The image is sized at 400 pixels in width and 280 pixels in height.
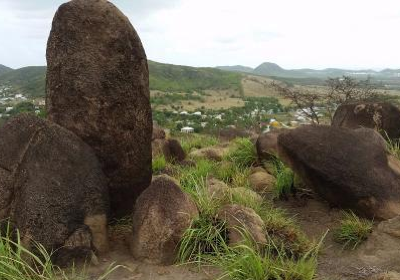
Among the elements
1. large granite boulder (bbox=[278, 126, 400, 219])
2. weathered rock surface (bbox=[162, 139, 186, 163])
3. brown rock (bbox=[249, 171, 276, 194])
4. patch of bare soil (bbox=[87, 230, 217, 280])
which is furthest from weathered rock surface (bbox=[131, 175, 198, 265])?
weathered rock surface (bbox=[162, 139, 186, 163])

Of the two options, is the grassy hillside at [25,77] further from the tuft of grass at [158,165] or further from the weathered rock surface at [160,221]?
the weathered rock surface at [160,221]

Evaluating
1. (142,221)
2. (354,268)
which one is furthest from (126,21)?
(354,268)

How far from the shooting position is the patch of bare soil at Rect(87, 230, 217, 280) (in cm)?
519

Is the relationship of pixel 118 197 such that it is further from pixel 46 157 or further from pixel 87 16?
pixel 87 16

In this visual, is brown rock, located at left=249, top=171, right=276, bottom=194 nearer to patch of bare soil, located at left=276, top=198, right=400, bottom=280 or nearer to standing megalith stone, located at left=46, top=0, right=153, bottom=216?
patch of bare soil, located at left=276, top=198, right=400, bottom=280

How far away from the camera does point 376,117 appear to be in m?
9.72

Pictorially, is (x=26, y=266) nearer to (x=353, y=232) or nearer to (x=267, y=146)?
(x=353, y=232)

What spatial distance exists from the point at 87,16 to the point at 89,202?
237 cm

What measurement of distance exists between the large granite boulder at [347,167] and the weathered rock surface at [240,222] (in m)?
1.68

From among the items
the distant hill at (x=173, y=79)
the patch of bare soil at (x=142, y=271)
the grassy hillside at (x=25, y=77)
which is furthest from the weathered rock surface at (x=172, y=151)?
the grassy hillside at (x=25, y=77)

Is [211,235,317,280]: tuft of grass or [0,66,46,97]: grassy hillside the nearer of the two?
[211,235,317,280]: tuft of grass

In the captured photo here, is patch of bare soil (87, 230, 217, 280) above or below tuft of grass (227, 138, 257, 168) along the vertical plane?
below

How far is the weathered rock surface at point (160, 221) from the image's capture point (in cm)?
557

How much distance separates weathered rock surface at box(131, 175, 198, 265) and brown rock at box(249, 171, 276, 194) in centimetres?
305
